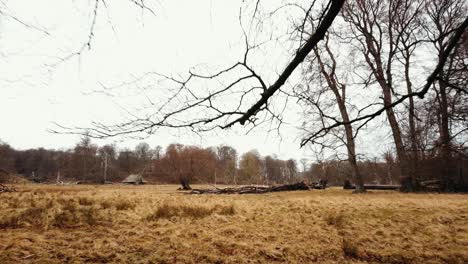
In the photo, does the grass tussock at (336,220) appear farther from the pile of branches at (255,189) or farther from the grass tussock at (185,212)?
the pile of branches at (255,189)

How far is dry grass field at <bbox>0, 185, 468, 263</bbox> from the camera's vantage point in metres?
3.23

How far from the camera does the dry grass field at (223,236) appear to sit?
3.23m

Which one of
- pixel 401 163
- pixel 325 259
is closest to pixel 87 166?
pixel 401 163

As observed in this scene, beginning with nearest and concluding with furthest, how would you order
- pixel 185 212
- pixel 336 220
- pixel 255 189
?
1. pixel 336 220
2. pixel 185 212
3. pixel 255 189

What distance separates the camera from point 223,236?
404 cm

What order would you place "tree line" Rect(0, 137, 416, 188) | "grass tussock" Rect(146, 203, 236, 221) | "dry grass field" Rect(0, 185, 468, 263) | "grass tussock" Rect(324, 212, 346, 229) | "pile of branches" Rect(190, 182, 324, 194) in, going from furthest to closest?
"tree line" Rect(0, 137, 416, 188) < "pile of branches" Rect(190, 182, 324, 194) < "grass tussock" Rect(146, 203, 236, 221) < "grass tussock" Rect(324, 212, 346, 229) < "dry grass field" Rect(0, 185, 468, 263)

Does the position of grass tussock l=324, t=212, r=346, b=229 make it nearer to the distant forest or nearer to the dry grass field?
the dry grass field

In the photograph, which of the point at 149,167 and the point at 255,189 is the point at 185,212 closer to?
the point at 255,189

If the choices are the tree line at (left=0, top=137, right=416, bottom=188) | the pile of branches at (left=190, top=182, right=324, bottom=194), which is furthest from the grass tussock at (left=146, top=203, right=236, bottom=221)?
the tree line at (left=0, top=137, right=416, bottom=188)

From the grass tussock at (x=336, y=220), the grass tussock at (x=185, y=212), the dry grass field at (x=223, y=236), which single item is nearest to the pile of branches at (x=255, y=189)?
the grass tussock at (x=185, y=212)

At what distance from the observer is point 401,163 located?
1177 centimetres

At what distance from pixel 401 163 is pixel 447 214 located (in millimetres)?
7157

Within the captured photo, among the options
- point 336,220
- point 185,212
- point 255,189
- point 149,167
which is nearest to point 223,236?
point 185,212

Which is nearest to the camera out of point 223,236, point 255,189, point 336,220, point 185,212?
point 223,236
